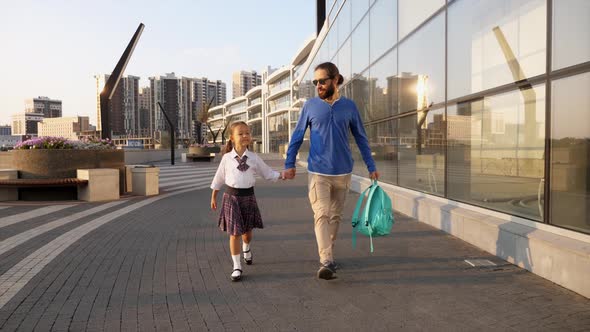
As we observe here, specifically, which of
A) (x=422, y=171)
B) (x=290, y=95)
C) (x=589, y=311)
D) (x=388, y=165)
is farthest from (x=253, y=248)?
(x=290, y=95)

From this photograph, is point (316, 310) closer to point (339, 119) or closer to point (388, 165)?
point (339, 119)

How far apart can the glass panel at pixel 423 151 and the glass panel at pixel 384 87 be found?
958 millimetres

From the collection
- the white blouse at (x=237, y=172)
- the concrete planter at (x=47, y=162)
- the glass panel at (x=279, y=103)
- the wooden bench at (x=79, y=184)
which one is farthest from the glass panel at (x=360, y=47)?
the glass panel at (x=279, y=103)

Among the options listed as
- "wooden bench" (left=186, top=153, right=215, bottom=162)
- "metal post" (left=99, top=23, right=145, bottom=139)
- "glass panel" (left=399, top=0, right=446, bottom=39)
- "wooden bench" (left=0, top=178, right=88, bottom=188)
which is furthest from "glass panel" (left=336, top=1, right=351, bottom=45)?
"wooden bench" (left=186, top=153, right=215, bottom=162)

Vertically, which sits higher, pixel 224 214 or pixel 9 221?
pixel 224 214

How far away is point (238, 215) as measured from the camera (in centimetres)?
421

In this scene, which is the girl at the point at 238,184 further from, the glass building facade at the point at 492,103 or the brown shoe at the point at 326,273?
the glass building facade at the point at 492,103

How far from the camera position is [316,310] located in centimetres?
328

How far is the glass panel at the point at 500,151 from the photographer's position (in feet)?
16.4

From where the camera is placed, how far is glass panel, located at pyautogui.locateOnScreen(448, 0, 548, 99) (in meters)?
5.01

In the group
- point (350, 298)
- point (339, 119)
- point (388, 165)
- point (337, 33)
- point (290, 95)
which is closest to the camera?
point (350, 298)

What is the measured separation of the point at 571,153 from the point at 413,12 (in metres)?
5.59

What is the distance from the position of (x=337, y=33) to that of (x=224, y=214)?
51.7ft

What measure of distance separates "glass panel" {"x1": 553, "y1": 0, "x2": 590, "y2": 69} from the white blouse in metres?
3.14
